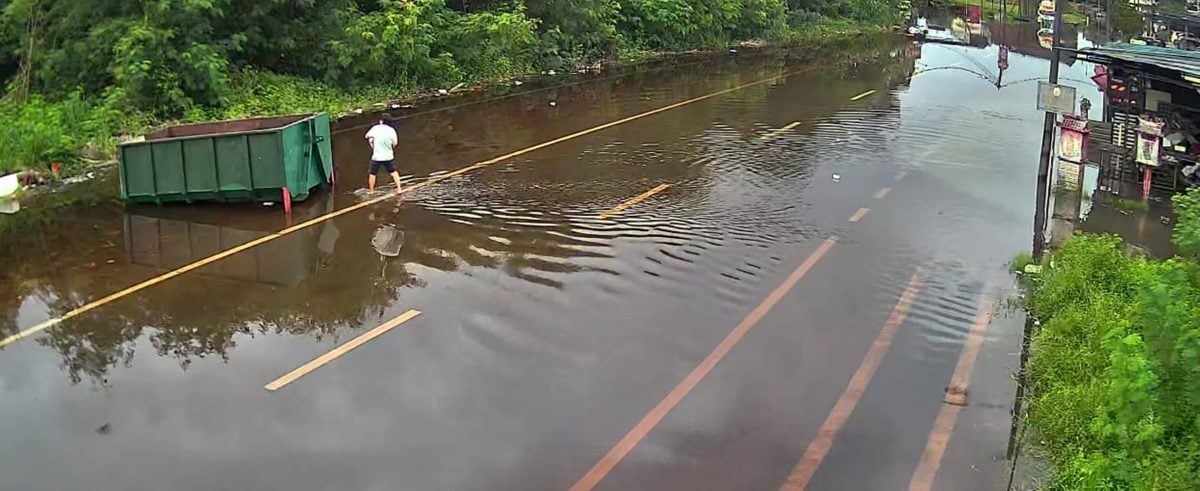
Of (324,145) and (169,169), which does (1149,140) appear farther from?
(169,169)

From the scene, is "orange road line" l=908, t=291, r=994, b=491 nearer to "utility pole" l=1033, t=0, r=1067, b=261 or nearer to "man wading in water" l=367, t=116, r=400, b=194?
"utility pole" l=1033, t=0, r=1067, b=261

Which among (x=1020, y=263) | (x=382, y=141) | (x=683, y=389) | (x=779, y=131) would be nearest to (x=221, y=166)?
(x=382, y=141)

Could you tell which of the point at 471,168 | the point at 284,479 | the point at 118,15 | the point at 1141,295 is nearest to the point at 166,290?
the point at 284,479

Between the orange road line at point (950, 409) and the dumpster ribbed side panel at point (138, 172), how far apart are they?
11882 millimetres

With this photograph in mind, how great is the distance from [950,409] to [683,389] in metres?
2.34

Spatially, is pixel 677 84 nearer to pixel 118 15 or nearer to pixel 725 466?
pixel 118 15

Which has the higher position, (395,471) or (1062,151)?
(1062,151)

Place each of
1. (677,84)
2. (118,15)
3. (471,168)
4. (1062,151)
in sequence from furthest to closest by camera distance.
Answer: (677,84), (118,15), (471,168), (1062,151)

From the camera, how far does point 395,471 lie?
776 centimetres

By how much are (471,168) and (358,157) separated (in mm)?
2518

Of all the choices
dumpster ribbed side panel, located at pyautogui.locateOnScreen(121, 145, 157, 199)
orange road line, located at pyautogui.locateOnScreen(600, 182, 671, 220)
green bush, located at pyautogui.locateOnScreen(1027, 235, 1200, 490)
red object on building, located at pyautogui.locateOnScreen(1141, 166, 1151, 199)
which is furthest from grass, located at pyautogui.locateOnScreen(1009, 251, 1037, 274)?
dumpster ribbed side panel, located at pyautogui.locateOnScreen(121, 145, 157, 199)

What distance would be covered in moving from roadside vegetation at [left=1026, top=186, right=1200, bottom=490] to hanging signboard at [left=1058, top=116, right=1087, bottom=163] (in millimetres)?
3431

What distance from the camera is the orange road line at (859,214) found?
15166 mm

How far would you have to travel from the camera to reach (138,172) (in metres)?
15.5
